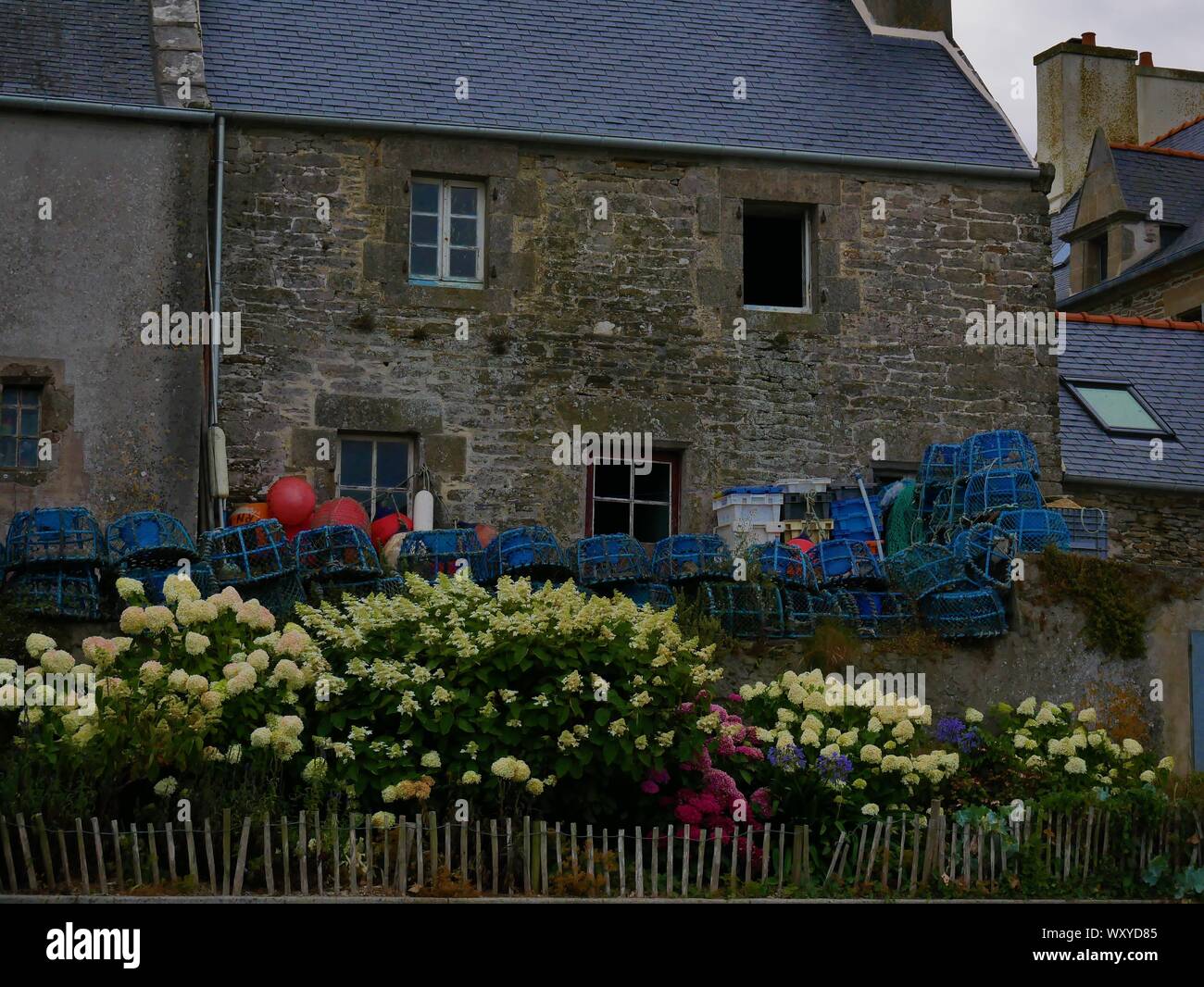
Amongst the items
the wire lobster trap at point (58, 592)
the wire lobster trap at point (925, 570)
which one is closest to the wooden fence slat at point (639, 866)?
the wire lobster trap at point (58, 592)

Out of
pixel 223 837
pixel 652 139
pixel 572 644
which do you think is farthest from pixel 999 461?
pixel 223 837

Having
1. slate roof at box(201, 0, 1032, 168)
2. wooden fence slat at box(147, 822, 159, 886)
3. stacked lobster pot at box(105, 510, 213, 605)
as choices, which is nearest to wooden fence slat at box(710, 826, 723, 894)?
wooden fence slat at box(147, 822, 159, 886)

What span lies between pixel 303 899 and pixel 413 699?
70.0 inches

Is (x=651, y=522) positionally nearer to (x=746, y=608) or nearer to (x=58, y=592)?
(x=746, y=608)

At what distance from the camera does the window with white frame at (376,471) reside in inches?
653

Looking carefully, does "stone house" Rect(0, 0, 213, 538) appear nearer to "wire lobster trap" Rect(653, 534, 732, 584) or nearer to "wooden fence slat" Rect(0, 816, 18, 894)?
"wire lobster trap" Rect(653, 534, 732, 584)

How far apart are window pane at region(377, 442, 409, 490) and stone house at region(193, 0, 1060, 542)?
18 mm

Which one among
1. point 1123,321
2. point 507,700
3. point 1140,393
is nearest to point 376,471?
point 507,700

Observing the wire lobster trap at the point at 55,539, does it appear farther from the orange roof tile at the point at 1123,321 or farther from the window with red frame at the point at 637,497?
the orange roof tile at the point at 1123,321

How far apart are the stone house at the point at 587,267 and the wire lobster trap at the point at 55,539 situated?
3.11m

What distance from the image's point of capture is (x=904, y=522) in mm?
16141

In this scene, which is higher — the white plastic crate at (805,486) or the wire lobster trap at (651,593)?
the white plastic crate at (805,486)

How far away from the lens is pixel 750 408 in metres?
17.3

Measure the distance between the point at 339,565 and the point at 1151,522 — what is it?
29.6 ft
